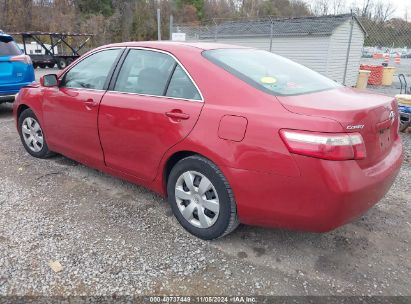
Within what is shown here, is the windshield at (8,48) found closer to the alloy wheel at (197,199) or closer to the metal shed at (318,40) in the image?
the alloy wheel at (197,199)

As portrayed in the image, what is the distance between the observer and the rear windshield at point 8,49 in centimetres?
692

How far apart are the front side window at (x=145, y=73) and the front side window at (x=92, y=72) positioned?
9.2 inches

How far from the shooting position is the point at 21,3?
28.3 meters

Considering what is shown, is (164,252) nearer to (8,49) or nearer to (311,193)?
(311,193)

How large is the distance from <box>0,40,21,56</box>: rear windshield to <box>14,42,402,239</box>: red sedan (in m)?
3.92

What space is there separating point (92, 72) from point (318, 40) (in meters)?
13.0

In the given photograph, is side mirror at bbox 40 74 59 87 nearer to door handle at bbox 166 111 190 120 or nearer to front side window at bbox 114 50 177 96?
front side window at bbox 114 50 177 96

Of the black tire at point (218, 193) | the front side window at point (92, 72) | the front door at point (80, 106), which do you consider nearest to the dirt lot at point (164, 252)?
the black tire at point (218, 193)

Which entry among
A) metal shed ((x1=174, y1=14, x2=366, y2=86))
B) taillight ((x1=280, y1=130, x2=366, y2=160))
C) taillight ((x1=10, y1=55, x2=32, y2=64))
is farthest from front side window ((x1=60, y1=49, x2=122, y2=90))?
metal shed ((x1=174, y1=14, x2=366, y2=86))

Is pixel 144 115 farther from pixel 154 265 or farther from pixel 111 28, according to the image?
pixel 111 28

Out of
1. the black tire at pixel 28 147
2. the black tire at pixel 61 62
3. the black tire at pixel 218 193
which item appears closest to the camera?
the black tire at pixel 218 193

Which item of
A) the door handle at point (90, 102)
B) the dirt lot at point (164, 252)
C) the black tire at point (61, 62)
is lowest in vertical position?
the black tire at point (61, 62)

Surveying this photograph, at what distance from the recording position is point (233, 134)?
260cm

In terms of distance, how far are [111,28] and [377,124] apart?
32.5 meters
